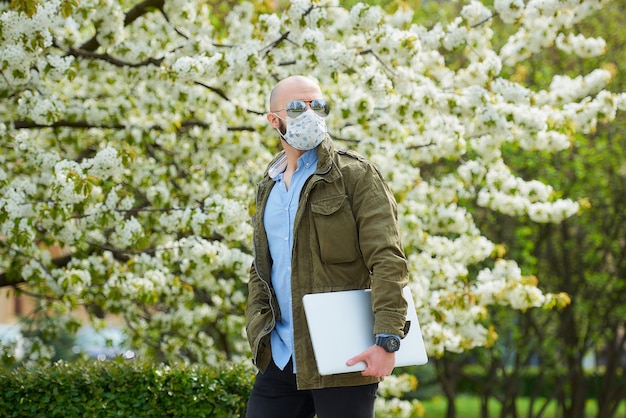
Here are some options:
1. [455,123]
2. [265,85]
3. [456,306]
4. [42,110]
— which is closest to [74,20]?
[42,110]

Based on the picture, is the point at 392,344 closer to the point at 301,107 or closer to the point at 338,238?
the point at 338,238

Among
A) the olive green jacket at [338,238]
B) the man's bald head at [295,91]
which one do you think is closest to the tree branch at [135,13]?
the man's bald head at [295,91]

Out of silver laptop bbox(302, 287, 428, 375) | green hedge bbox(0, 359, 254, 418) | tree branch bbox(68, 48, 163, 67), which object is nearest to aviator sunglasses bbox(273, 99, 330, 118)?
silver laptop bbox(302, 287, 428, 375)

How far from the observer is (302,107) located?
3094mm

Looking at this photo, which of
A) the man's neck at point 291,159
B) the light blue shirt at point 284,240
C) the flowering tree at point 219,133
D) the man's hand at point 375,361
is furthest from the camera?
the flowering tree at point 219,133

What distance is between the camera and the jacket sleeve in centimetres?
274

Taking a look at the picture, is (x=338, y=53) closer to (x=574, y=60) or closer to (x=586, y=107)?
(x=586, y=107)

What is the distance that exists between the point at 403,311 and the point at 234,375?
191cm

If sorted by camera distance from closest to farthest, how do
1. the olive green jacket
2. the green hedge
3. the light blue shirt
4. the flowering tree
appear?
the olive green jacket, the light blue shirt, the green hedge, the flowering tree

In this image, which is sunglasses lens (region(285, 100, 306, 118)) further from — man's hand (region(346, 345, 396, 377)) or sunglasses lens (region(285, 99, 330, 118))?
man's hand (region(346, 345, 396, 377))

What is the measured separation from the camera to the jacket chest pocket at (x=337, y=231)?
2922 mm

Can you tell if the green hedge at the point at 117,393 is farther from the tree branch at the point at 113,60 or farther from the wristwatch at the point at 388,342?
the tree branch at the point at 113,60

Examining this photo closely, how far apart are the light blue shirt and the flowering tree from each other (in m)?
1.88

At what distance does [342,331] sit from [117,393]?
192 cm
